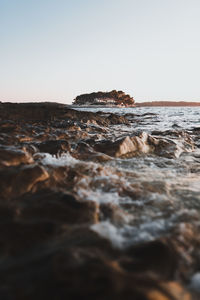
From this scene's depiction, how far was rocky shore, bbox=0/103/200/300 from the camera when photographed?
3.27 ft

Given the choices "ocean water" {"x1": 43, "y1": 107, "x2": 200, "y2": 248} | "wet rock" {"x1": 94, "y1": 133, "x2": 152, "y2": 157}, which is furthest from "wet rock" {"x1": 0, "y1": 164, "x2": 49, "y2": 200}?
"wet rock" {"x1": 94, "y1": 133, "x2": 152, "y2": 157}

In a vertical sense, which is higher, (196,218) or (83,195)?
(83,195)

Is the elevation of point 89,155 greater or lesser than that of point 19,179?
lesser

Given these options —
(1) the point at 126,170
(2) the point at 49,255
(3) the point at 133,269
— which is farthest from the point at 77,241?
(1) the point at 126,170

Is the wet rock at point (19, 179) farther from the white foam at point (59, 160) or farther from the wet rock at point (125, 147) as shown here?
the wet rock at point (125, 147)

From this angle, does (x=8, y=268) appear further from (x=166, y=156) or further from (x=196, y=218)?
(x=166, y=156)

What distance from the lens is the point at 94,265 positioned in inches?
43.1

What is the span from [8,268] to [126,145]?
338 cm

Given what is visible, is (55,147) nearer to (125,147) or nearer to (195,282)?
(125,147)

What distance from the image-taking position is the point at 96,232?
1.49m

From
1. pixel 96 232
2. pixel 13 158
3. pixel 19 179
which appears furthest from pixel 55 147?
pixel 96 232

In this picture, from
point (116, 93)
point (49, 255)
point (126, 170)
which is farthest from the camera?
point (116, 93)

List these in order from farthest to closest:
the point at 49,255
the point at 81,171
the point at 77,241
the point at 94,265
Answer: the point at 81,171, the point at 77,241, the point at 49,255, the point at 94,265

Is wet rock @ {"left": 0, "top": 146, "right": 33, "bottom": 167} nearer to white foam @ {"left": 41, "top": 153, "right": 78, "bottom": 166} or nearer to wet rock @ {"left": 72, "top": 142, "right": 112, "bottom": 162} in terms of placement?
white foam @ {"left": 41, "top": 153, "right": 78, "bottom": 166}
